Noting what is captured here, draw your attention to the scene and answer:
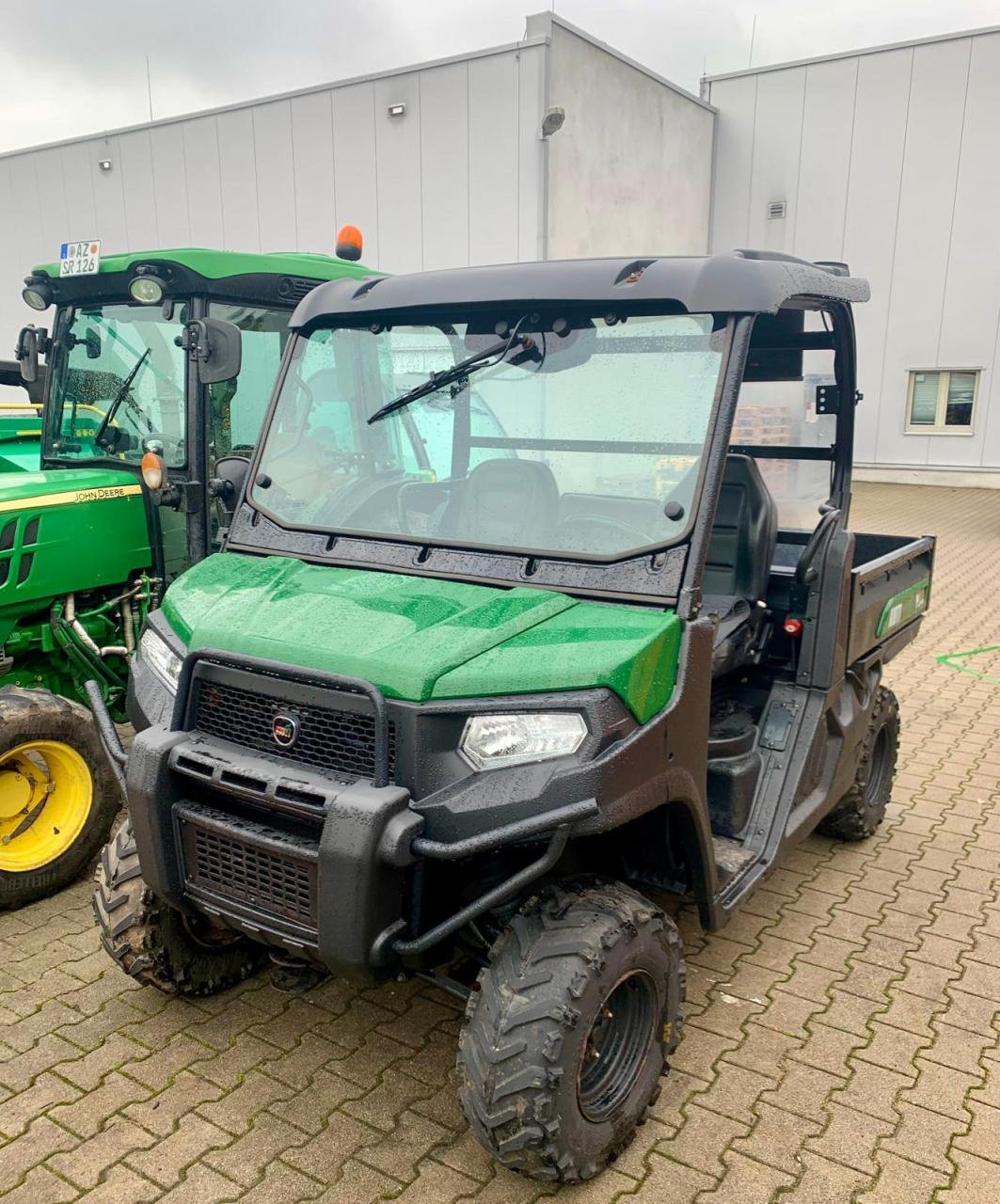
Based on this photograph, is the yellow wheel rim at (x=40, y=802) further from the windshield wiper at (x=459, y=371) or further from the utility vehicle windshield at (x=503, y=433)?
the windshield wiper at (x=459, y=371)

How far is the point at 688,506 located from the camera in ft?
8.66

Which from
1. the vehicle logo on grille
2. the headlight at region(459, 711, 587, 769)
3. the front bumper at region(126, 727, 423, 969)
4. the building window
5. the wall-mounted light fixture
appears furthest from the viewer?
the building window

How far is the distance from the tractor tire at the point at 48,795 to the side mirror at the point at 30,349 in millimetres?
1806

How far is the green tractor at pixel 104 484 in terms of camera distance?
12.6 ft

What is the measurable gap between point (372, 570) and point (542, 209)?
412 inches

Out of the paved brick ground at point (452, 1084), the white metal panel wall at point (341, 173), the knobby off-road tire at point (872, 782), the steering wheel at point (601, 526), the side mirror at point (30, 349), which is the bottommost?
the paved brick ground at point (452, 1084)

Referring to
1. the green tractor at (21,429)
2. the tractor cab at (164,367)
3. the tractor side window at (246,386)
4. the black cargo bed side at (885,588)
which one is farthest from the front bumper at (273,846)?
the green tractor at (21,429)

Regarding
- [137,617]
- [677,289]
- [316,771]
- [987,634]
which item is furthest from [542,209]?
[316,771]

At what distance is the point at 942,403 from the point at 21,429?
15337 millimetres

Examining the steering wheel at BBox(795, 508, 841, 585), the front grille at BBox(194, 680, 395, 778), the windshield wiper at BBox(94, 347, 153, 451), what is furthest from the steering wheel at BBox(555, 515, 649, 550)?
the windshield wiper at BBox(94, 347, 153, 451)

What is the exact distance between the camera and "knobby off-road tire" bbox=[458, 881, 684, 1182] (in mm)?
2248

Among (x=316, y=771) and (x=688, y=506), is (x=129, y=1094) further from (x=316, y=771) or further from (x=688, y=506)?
(x=688, y=506)

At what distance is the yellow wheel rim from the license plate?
6.93ft

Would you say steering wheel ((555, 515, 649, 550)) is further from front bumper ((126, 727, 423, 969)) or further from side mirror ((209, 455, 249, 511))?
side mirror ((209, 455, 249, 511))
